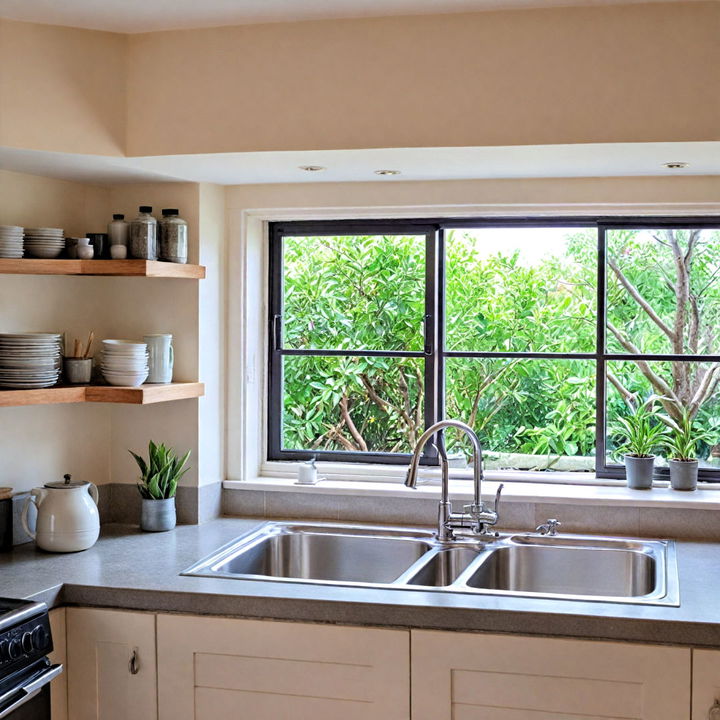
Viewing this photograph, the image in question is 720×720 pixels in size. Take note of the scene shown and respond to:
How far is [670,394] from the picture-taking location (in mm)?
3344

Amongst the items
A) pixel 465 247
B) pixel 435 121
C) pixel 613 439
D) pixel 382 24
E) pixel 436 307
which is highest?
pixel 382 24

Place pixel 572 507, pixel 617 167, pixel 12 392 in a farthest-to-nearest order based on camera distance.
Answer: pixel 572 507
pixel 617 167
pixel 12 392

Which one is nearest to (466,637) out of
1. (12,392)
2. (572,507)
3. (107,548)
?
(572,507)

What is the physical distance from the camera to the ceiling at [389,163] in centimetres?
271

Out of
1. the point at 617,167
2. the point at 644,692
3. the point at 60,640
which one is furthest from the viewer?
the point at 617,167

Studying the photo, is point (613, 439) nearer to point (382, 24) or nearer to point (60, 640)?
point (382, 24)

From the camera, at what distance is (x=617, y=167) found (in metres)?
2.98

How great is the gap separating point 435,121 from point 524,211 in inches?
30.0

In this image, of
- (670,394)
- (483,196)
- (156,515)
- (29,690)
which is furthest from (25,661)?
(670,394)

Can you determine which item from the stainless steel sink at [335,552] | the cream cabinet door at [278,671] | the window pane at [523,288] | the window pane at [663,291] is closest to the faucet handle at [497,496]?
the stainless steel sink at [335,552]

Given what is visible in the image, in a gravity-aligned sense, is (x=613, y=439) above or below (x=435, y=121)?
below

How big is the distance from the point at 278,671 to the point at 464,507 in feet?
2.82

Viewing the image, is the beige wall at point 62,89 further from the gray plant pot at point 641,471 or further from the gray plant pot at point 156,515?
the gray plant pot at point 641,471

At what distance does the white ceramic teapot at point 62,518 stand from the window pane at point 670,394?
1.79 metres
